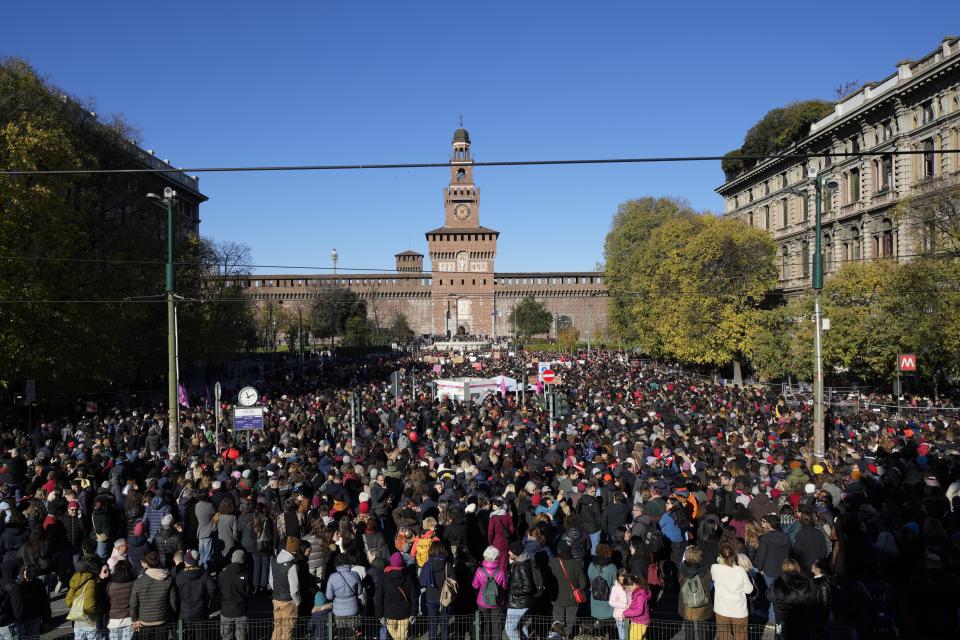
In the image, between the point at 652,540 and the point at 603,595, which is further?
the point at 652,540

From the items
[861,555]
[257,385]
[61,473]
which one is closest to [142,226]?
[257,385]

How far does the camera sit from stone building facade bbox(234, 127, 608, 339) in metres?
103

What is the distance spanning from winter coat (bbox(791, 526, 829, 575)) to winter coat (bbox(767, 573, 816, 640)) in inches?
57.8

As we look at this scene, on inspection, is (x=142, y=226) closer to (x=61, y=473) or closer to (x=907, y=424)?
(x=61, y=473)

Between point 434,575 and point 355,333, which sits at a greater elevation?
point 355,333

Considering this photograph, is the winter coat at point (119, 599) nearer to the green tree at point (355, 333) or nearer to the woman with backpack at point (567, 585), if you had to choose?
the woman with backpack at point (567, 585)

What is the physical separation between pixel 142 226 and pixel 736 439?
89.0 ft

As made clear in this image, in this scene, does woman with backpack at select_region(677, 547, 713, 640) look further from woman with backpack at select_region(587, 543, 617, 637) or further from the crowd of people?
woman with backpack at select_region(587, 543, 617, 637)

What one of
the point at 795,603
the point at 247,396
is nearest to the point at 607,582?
the point at 795,603

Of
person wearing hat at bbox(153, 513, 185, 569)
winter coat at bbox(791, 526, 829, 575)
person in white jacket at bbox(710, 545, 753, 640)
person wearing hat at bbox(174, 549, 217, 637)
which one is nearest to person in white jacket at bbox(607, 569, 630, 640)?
person in white jacket at bbox(710, 545, 753, 640)

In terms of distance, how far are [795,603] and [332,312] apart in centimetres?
7939

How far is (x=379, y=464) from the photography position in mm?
13609

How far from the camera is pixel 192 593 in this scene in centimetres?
745

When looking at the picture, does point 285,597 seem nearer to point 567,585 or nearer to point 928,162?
point 567,585
